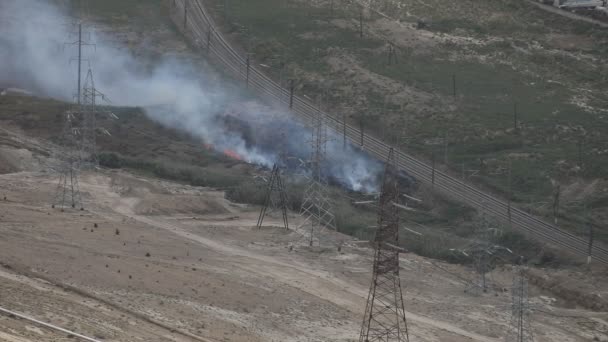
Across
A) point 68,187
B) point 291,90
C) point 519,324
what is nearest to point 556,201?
point 519,324

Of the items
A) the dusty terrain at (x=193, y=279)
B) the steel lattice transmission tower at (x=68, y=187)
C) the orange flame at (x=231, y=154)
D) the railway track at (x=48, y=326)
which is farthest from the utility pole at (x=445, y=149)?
the railway track at (x=48, y=326)

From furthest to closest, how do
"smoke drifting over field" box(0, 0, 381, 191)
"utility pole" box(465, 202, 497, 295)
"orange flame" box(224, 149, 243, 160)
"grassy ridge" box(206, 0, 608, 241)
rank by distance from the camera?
1. "smoke drifting over field" box(0, 0, 381, 191)
2. "orange flame" box(224, 149, 243, 160)
3. "grassy ridge" box(206, 0, 608, 241)
4. "utility pole" box(465, 202, 497, 295)

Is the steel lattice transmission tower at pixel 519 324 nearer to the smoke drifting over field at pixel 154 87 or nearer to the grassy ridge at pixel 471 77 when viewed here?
the grassy ridge at pixel 471 77

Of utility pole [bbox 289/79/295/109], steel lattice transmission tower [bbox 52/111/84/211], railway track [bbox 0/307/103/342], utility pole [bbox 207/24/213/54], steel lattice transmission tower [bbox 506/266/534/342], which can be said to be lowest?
steel lattice transmission tower [bbox 506/266/534/342]

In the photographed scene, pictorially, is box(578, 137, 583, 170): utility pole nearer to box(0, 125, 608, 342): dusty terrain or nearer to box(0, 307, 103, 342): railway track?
box(0, 125, 608, 342): dusty terrain

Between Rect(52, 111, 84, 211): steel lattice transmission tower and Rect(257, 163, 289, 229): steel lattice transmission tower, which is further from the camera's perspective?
Rect(257, 163, 289, 229): steel lattice transmission tower

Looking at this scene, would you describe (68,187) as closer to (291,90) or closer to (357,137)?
(357,137)

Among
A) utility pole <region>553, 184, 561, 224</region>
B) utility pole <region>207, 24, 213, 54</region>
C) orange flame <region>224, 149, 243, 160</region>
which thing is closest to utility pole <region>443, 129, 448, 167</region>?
utility pole <region>553, 184, 561, 224</region>
